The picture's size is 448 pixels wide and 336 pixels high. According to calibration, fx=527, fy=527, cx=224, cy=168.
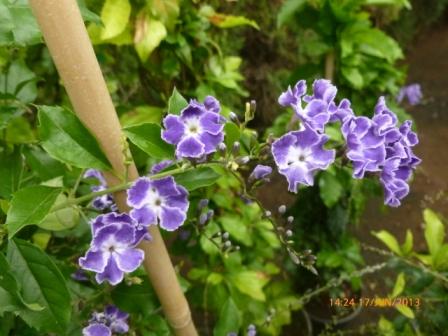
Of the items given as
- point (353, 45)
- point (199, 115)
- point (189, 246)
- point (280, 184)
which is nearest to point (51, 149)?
point (199, 115)

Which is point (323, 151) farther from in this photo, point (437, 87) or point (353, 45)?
point (437, 87)

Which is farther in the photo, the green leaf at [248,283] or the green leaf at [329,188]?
the green leaf at [329,188]

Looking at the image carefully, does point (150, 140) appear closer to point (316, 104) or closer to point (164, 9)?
point (316, 104)

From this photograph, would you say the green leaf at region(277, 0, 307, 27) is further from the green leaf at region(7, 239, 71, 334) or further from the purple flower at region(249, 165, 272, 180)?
the green leaf at region(7, 239, 71, 334)

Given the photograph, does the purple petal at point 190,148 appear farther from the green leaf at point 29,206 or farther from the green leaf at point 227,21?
the green leaf at point 227,21

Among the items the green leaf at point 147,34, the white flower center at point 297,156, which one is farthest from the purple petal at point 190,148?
the green leaf at point 147,34

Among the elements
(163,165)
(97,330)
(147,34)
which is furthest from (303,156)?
(147,34)

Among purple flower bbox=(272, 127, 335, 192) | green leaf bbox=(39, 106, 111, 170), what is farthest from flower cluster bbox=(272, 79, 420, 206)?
green leaf bbox=(39, 106, 111, 170)
